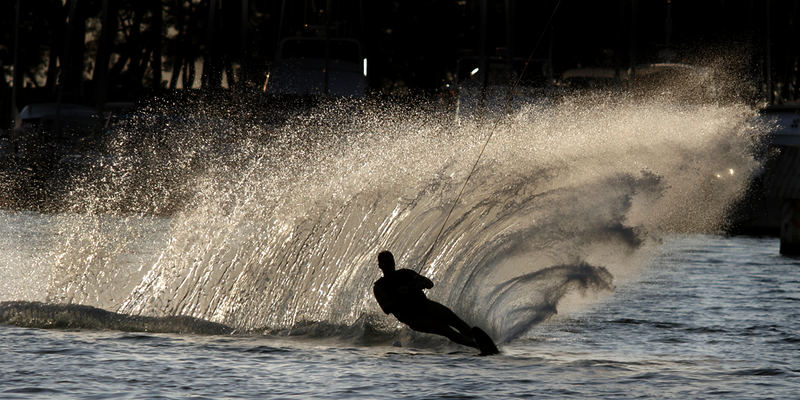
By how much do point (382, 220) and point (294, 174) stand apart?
Result: 11.0 ft

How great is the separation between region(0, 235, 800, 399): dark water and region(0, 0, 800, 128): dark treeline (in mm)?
22288

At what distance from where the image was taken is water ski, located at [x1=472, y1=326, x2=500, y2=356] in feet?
45.5

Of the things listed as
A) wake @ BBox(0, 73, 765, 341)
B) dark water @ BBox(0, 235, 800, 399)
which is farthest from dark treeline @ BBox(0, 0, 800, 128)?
dark water @ BBox(0, 235, 800, 399)

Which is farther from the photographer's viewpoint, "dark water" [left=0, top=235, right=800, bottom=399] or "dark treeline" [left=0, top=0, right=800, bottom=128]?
"dark treeline" [left=0, top=0, right=800, bottom=128]

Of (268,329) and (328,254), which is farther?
(328,254)

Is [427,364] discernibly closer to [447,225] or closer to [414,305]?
[414,305]

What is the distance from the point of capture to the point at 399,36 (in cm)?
6144

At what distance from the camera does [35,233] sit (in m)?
29.3

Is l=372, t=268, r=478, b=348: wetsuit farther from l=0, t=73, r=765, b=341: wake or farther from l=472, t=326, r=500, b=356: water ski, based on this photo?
l=0, t=73, r=765, b=341: wake

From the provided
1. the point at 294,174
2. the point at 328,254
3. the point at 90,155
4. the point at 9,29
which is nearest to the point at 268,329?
the point at 328,254

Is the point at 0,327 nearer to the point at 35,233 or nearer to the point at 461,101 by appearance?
the point at 35,233

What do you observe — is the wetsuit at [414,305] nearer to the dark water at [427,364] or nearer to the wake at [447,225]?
the dark water at [427,364]

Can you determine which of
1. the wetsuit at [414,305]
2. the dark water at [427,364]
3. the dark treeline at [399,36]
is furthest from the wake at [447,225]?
the dark treeline at [399,36]

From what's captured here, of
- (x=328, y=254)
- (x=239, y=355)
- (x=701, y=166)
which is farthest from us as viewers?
(x=701, y=166)
